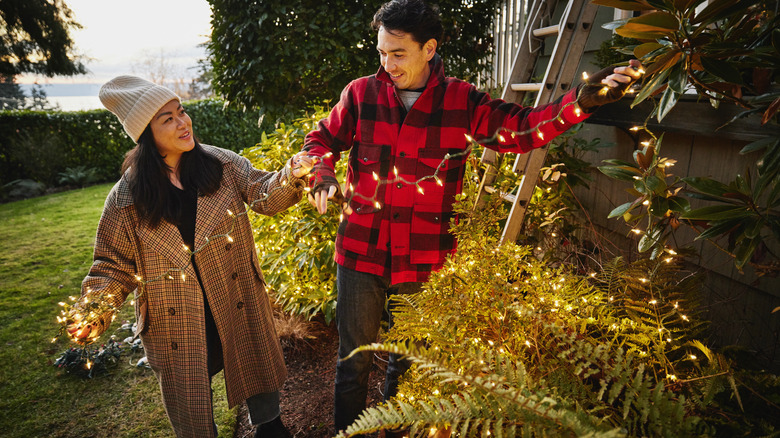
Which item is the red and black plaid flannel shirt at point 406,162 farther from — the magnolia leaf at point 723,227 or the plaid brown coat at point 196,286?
the magnolia leaf at point 723,227

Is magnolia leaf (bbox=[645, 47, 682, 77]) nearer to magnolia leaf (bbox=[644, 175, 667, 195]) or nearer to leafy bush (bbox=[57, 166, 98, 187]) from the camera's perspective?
magnolia leaf (bbox=[644, 175, 667, 195])

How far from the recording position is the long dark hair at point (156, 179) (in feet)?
6.08

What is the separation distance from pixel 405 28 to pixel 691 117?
47.4 inches

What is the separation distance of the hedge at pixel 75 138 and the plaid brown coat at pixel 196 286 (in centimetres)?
739

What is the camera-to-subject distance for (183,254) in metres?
1.93

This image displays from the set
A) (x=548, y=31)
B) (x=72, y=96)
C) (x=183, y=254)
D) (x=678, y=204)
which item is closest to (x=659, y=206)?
(x=678, y=204)

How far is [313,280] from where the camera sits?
10.1ft

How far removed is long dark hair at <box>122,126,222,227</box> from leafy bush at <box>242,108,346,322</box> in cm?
93

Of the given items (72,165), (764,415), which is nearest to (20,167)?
(72,165)

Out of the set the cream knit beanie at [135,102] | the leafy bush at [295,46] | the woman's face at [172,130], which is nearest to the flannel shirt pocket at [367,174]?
the woman's face at [172,130]

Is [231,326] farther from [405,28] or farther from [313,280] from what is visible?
[405,28]

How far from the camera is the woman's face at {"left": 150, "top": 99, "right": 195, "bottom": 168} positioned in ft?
6.14

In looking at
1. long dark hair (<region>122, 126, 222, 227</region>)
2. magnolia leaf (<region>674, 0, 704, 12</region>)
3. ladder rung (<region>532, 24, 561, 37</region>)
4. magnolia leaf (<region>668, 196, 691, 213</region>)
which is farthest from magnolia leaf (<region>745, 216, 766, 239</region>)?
long dark hair (<region>122, 126, 222, 227</region>)

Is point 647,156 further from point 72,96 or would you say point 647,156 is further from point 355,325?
point 72,96
